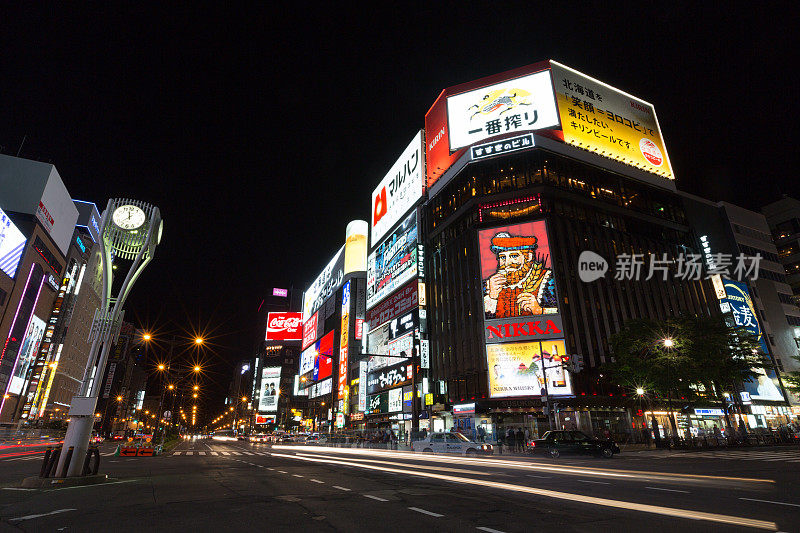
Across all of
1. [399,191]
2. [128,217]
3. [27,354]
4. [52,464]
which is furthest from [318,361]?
[52,464]

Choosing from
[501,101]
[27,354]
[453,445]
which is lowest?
[453,445]

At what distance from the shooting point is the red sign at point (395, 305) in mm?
61031

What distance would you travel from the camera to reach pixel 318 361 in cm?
10344

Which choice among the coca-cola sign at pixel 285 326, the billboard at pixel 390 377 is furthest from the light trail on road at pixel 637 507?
the coca-cola sign at pixel 285 326

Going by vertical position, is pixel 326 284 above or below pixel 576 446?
above

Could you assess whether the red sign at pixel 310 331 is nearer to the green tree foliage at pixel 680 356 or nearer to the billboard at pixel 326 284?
the billboard at pixel 326 284

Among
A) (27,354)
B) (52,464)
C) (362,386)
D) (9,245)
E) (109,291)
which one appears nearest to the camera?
(52,464)

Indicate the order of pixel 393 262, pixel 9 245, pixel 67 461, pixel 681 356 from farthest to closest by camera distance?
pixel 393 262
pixel 9 245
pixel 681 356
pixel 67 461

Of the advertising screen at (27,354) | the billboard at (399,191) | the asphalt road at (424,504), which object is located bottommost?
the asphalt road at (424,504)

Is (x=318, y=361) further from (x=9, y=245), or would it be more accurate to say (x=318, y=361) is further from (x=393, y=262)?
(x=9, y=245)

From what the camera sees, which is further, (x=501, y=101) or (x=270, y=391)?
(x=270, y=391)

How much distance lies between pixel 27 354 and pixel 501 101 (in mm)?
93361

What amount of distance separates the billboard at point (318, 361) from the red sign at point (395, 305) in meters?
20.4

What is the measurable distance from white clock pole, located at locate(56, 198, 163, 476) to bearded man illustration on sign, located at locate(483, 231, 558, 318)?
37.6 m
